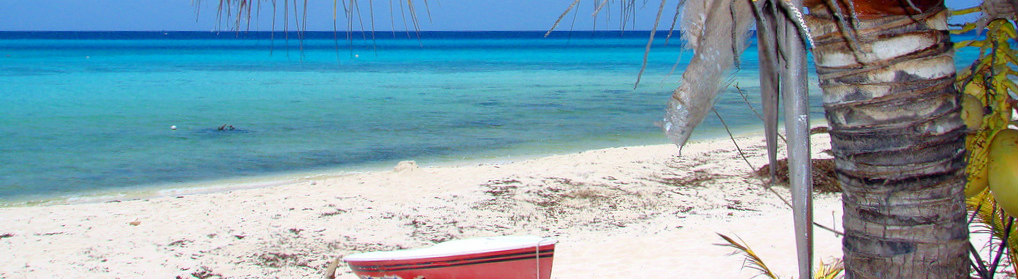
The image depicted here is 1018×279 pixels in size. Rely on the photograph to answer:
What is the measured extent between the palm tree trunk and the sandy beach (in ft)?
12.6

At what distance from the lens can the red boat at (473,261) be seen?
455 centimetres

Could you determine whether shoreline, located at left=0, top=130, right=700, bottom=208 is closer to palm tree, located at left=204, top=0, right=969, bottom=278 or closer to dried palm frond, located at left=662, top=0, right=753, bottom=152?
palm tree, located at left=204, top=0, right=969, bottom=278

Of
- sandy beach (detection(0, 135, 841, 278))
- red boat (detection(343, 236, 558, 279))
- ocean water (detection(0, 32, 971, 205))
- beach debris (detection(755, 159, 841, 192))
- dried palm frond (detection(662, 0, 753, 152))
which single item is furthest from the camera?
ocean water (detection(0, 32, 971, 205))

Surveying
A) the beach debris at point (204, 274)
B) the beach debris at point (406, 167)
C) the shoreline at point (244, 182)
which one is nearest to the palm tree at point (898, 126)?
the beach debris at point (204, 274)

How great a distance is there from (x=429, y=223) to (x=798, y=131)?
6.06 metres

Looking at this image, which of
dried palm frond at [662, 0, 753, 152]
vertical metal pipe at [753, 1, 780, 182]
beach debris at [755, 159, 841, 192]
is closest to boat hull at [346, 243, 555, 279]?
dried palm frond at [662, 0, 753, 152]

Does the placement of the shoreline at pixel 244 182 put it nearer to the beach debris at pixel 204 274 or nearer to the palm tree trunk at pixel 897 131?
the beach debris at pixel 204 274

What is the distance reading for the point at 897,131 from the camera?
1.51 m

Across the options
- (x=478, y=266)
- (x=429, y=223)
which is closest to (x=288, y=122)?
(x=429, y=223)

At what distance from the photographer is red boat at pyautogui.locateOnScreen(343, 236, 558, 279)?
179 inches

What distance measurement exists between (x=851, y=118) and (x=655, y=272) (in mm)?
4137

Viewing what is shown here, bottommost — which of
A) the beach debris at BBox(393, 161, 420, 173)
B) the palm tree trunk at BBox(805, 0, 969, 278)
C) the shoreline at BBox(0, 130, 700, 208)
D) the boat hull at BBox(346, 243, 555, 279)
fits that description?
the shoreline at BBox(0, 130, 700, 208)

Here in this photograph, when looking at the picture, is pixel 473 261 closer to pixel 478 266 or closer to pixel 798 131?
pixel 478 266

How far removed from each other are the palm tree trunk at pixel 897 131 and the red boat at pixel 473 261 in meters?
2.97
